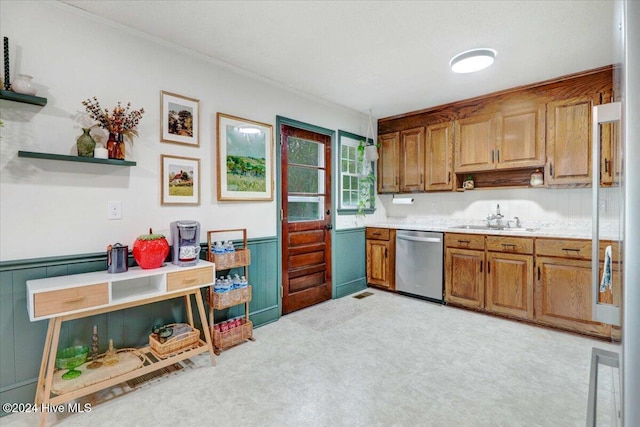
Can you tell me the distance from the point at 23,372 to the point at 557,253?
14.4 feet

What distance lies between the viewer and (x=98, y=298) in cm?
189

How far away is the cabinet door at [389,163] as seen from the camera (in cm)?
457

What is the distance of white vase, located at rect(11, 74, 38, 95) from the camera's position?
185cm

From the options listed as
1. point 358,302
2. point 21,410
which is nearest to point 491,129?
point 358,302

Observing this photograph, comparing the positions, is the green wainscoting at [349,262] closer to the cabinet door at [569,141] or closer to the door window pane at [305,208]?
the door window pane at [305,208]

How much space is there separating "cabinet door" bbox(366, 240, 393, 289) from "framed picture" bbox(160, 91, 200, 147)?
283cm

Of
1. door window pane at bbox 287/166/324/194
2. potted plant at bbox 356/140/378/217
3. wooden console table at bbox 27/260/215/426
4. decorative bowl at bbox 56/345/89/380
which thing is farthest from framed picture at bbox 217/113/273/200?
potted plant at bbox 356/140/378/217

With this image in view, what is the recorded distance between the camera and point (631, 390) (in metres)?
0.43

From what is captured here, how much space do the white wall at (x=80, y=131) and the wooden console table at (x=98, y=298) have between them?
34cm

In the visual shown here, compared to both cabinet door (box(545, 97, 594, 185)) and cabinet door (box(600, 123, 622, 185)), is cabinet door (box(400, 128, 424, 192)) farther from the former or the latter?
cabinet door (box(600, 123, 622, 185))

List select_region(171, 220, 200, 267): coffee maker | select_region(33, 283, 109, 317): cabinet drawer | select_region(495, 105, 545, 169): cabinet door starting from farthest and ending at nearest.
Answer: select_region(495, 105, 545, 169): cabinet door
select_region(171, 220, 200, 267): coffee maker
select_region(33, 283, 109, 317): cabinet drawer

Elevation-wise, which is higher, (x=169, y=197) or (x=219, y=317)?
(x=169, y=197)

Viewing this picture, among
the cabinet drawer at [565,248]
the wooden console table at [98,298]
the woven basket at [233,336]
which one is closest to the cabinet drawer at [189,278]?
the wooden console table at [98,298]

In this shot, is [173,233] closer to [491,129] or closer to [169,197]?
[169,197]
